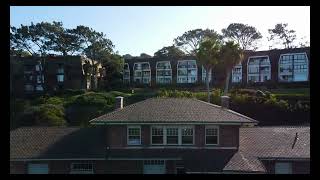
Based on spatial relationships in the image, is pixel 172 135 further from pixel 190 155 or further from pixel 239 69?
pixel 239 69

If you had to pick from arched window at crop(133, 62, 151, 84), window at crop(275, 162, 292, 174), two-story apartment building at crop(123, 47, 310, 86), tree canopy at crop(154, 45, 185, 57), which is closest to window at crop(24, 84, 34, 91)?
two-story apartment building at crop(123, 47, 310, 86)

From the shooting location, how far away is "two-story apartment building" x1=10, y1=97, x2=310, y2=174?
25.3 m

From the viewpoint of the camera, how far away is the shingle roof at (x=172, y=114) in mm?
26672

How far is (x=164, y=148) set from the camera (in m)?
26.8

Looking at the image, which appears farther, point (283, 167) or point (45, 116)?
point (45, 116)

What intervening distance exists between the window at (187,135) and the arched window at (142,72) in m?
73.6

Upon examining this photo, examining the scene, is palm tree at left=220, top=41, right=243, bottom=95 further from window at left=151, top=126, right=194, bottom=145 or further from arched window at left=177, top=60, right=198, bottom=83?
arched window at left=177, top=60, right=198, bottom=83

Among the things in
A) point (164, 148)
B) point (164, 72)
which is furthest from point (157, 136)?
point (164, 72)

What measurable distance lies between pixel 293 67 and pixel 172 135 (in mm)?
66579

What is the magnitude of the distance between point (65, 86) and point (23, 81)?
7.76 metres

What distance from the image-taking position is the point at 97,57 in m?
86.6

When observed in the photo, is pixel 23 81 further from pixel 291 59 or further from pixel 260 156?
pixel 260 156
